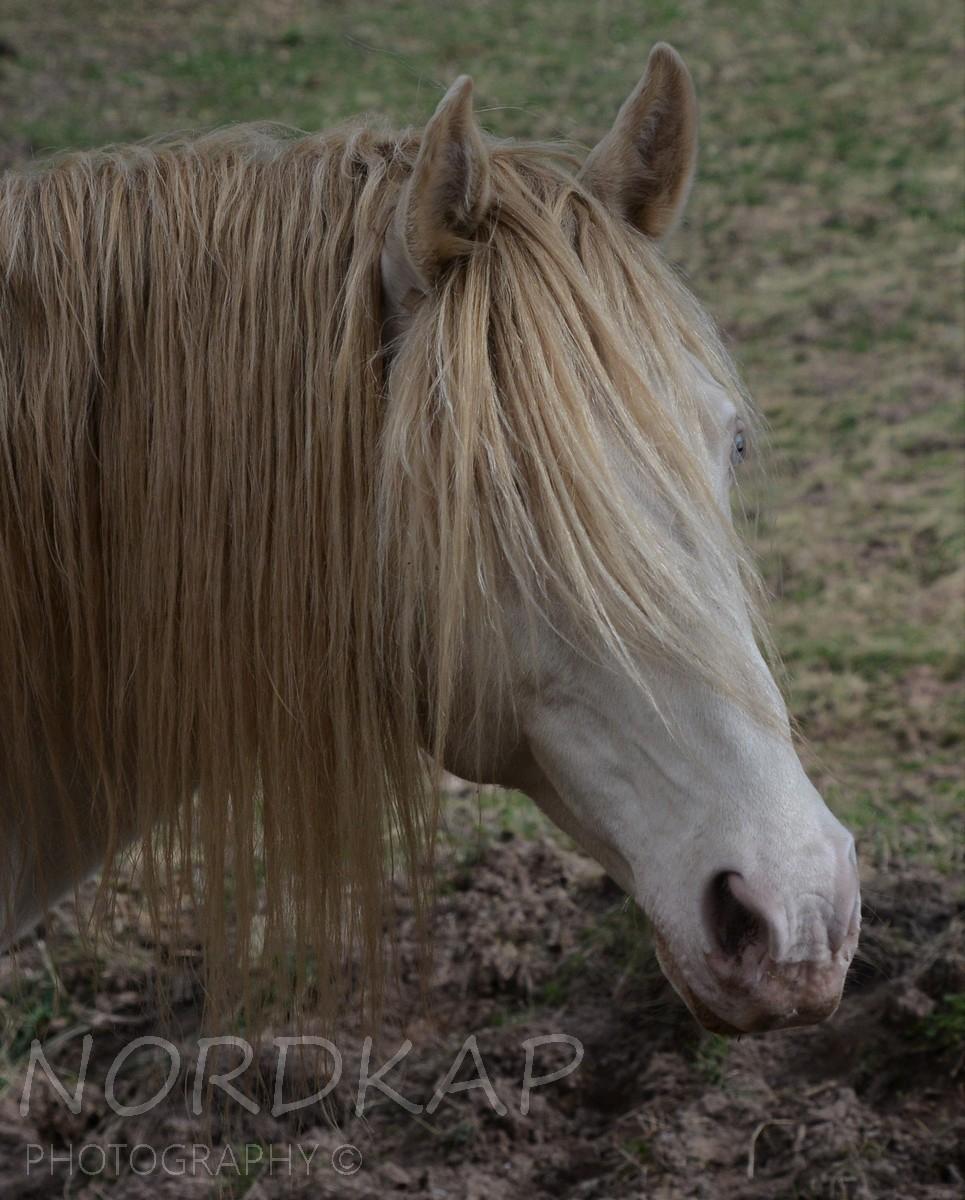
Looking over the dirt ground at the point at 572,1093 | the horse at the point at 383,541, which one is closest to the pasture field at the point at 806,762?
the dirt ground at the point at 572,1093

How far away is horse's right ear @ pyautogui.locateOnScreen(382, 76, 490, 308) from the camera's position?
1525 millimetres

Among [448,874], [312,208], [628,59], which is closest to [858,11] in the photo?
[628,59]

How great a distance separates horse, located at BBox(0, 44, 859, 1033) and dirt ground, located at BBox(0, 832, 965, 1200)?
0.69m

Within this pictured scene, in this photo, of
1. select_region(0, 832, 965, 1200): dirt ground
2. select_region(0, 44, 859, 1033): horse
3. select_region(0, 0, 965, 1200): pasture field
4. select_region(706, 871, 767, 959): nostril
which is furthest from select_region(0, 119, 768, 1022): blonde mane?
select_region(0, 832, 965, 1200): dirt ground

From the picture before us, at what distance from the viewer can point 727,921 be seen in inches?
58.1

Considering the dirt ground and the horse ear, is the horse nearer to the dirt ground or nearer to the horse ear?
the horse ear

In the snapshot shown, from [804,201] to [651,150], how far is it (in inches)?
253

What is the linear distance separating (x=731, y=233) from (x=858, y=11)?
13.3ft

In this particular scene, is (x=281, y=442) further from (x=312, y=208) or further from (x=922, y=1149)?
(x=922, y=1149)

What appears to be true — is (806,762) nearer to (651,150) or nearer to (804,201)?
(651,150)

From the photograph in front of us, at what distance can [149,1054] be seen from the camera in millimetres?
2828

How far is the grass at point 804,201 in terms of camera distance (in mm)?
3941

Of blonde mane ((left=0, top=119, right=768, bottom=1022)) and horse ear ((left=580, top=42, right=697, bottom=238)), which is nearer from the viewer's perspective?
blonde mane ((left=0, top=119, right=768, bottom=1022))

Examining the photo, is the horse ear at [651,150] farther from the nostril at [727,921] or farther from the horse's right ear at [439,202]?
the nostril at [727,921]
